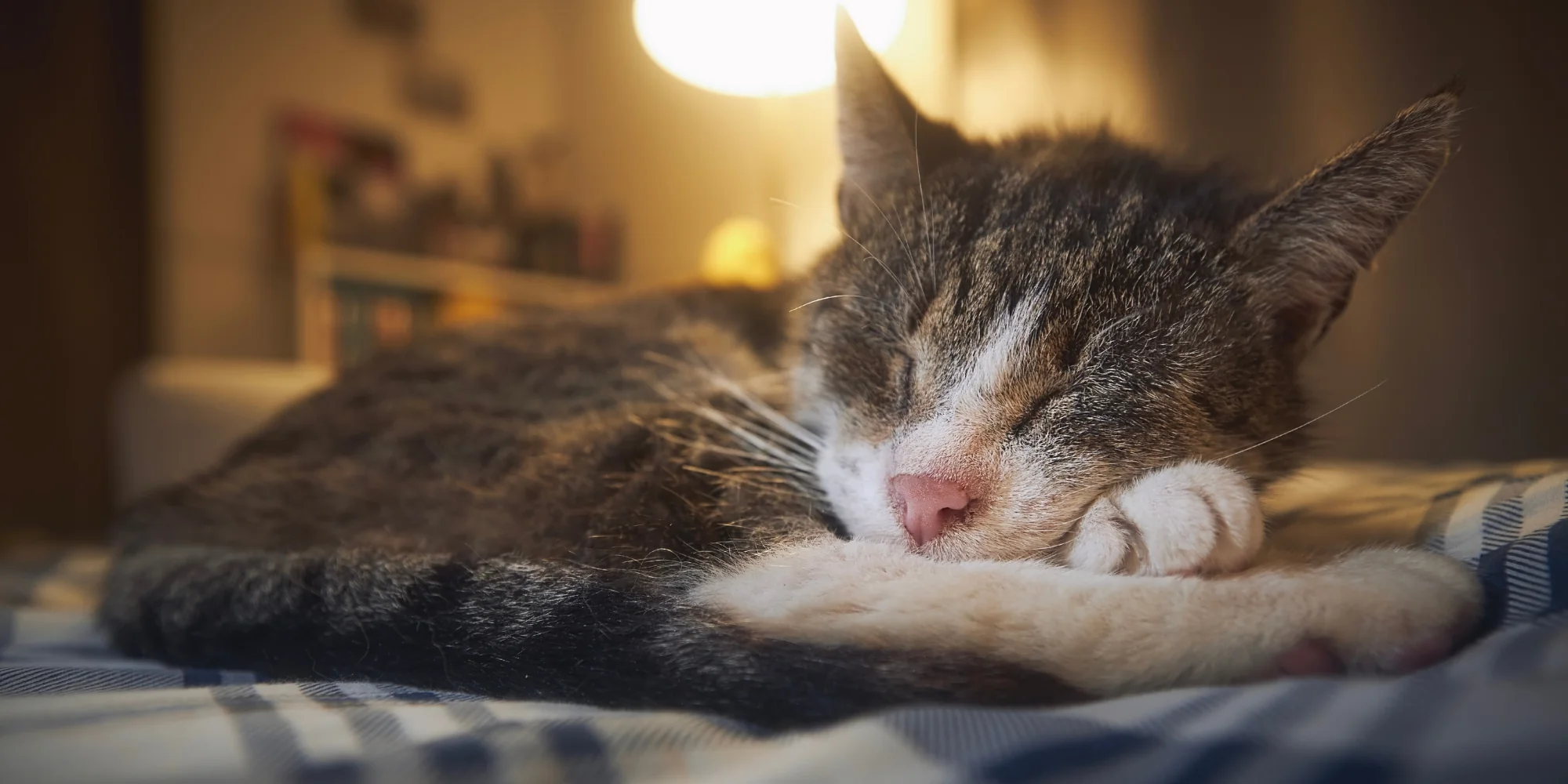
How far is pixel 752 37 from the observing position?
216 cm

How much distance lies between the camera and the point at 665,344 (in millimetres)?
1017

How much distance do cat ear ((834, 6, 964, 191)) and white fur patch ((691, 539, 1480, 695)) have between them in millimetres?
512

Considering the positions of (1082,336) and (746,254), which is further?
(746,254)

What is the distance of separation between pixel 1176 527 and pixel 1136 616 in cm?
11

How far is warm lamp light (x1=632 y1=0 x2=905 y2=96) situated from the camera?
6.64 ft

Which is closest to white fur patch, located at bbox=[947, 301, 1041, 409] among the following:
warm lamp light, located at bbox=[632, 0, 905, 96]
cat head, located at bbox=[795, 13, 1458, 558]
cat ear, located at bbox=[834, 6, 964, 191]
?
cat head, located at bbox=[795, 13, 1458, 558]

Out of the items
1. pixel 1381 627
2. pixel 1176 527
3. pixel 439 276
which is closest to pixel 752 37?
pixel 439 276

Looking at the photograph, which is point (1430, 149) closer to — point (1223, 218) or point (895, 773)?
point (1223, 218)

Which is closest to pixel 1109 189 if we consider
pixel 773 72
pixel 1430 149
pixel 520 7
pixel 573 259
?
pixel 1430 149

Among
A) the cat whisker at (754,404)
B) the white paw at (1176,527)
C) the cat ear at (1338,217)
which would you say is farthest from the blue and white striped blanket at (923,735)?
the cat whisker at (754,404)

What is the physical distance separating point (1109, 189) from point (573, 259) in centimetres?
289

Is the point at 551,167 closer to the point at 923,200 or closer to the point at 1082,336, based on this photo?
the point at 923,200

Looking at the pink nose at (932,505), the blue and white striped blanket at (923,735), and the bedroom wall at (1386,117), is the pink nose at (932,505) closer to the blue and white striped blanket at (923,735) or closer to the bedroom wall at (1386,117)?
the blue and white striped blanket at (923,735)

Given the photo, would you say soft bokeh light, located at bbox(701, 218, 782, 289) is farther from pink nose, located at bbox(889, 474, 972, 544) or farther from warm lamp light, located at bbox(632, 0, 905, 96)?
pink nose, located at bbox(889, 474, 972, 544)
